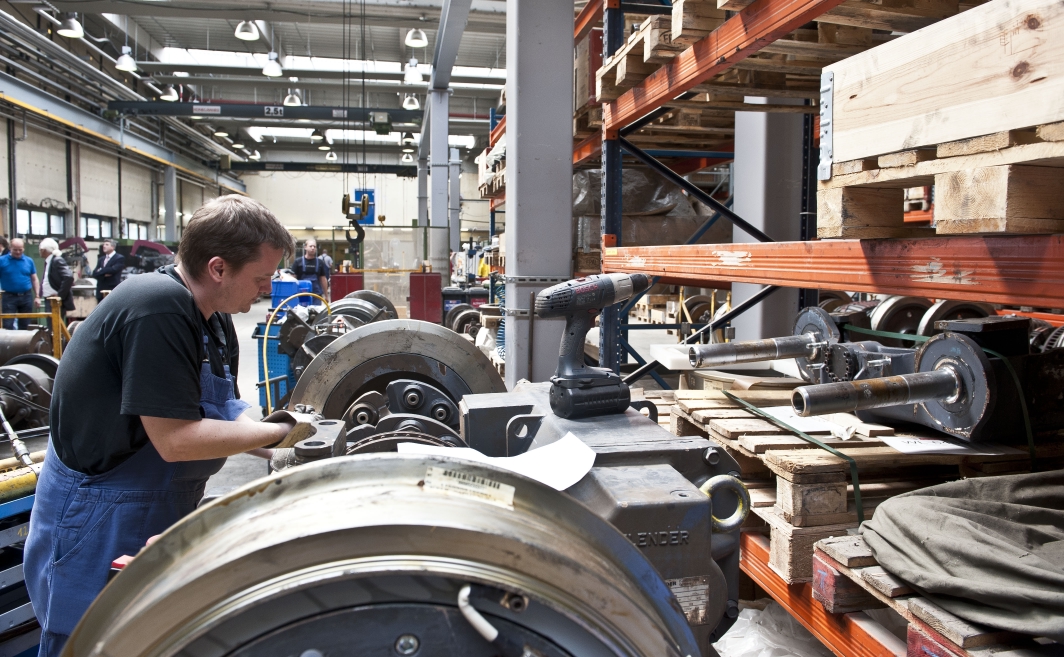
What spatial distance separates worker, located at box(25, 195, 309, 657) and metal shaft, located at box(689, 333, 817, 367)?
1.86m

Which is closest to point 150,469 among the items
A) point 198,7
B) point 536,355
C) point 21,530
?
point 21,530

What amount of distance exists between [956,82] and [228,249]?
1.71 m

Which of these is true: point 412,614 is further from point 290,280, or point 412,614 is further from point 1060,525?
point 290,280

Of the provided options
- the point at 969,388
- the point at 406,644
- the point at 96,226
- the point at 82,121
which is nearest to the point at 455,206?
the point at 82,121

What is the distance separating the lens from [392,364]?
3.39 meters

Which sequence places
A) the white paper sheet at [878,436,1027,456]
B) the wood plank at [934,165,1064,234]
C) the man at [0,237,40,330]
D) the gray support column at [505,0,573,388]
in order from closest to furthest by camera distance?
1. the wood plank at [934,165,1064,234]
2. the white paper sheet at [878,436,1027,456]
3. the gray support column at [505,0,573,388]
4. the man at [0,237,40,330]

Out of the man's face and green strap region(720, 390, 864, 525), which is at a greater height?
the man's face

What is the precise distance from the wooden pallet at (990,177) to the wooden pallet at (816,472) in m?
0.99

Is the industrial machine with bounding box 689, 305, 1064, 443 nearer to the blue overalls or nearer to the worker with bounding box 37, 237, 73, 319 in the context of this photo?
the blue overalls

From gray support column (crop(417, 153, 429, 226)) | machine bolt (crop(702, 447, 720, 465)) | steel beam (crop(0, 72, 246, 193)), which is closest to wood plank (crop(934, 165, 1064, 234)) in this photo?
machine bolt (crop(702, 447, 720, 465))

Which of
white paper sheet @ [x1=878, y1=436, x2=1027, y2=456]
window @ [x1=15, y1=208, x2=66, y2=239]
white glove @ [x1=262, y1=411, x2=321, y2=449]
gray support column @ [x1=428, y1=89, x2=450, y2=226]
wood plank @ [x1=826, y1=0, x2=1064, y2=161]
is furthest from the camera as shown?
window @ [x1=15, y1=208, x2=66, y2=239]

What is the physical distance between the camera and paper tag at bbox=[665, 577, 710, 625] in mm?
1516

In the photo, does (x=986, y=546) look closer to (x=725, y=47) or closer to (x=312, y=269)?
(x=725, y=47)

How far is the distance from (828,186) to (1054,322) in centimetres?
450
